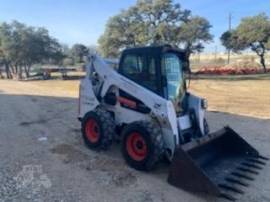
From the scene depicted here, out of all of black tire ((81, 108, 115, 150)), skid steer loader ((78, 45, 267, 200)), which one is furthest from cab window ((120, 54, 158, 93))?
black tire ((81, 108, 115, 150))

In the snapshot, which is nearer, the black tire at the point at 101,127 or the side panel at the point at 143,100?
the side panel at the point at 143,100

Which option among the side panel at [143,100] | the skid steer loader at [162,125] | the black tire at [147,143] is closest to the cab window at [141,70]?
the skid steer loader at [162,125]

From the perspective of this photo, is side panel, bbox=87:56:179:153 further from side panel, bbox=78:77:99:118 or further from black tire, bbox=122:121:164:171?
side panel, bbox=78:77:99:118

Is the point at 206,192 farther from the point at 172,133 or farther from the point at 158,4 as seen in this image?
the point at 158,4

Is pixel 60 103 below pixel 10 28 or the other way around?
below

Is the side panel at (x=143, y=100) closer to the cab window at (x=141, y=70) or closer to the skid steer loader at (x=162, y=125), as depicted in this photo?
the skid steer loader at (x=162, y=125)

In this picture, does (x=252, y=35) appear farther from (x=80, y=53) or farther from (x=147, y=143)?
(x=147, y=143)

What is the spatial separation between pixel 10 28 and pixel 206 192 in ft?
117

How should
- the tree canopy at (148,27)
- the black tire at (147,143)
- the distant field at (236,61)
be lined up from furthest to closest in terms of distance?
the distant field at (236,61) → the tree canopy at (148,27) → the black tire at (147,143)

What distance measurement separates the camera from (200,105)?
6055mm

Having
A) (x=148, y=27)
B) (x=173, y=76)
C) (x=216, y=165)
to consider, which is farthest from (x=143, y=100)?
(x=148, y=27)

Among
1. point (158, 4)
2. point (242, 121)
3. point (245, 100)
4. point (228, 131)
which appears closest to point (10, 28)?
point (158, 4)

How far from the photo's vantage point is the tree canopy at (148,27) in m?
31.2

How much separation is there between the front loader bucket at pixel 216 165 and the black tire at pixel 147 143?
444mm
